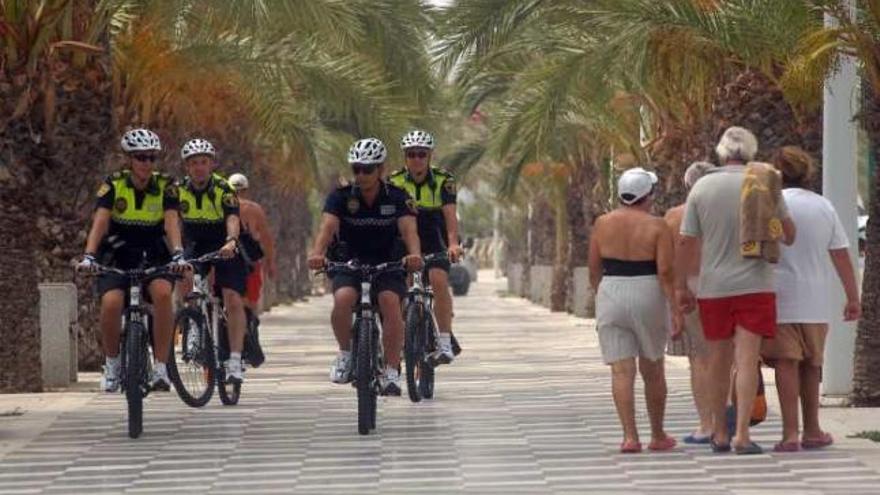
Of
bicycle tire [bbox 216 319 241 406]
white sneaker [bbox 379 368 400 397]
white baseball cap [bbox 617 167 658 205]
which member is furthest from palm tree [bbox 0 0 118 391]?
white baseball cap [bbox 617 167 658 205]

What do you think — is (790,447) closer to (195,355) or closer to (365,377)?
(365,377)

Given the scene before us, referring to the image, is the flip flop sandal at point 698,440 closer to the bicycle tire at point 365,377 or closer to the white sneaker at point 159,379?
the bicycle tire at point 365,377

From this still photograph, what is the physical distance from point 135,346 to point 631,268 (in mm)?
3112

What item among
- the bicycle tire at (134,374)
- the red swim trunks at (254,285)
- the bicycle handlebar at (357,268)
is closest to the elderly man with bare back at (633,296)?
the bicycle handlebar at (357,268)

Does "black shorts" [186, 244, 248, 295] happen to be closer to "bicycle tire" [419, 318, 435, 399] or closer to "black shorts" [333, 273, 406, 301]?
"bicycle tire" [419, 318, 435, 399]

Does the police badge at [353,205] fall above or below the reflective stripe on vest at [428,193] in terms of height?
below

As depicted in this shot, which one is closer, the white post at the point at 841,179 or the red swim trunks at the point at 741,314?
the red swim trunks at the point at 741,314

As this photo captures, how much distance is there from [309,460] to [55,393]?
5974 millimetres

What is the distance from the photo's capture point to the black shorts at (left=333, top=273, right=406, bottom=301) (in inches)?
587

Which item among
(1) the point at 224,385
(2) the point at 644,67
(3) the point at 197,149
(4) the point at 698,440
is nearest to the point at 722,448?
(4) the point at 698,440

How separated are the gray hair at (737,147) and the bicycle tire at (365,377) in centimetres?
245

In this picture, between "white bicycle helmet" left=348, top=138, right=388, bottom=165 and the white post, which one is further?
the white post

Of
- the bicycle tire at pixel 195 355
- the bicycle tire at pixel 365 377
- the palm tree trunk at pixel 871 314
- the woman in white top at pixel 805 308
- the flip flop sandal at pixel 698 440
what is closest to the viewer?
the woman in white top at pixel 805 308

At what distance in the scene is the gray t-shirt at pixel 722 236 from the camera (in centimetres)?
1296
